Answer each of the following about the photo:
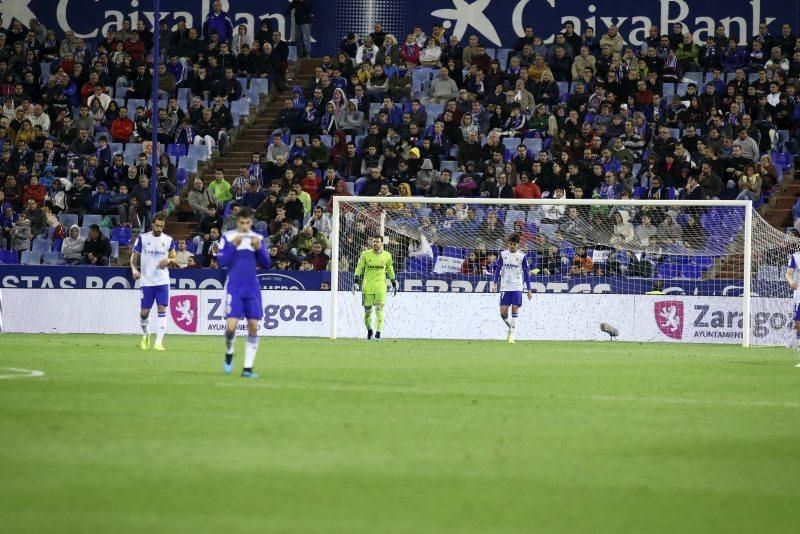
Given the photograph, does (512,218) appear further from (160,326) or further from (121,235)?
(160,326)

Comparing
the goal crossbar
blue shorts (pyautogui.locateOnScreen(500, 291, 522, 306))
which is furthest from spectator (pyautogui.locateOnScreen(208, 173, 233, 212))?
blue shorts (pyautogui.locateOnScreen(500, 291, 522, 306))

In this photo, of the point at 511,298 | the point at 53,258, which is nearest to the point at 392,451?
the point at 511,298

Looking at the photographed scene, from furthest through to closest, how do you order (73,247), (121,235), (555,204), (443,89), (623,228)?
(443,89), (121,235), (73,247), (623,228), (555,204)

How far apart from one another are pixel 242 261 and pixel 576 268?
14.7 metres

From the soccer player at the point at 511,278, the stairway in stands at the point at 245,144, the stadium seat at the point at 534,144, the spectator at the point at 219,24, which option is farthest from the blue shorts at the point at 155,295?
the spectator at the point at 219,24

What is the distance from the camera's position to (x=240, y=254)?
51.7 feet

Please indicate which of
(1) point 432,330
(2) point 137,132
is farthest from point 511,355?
(2) point 137,132

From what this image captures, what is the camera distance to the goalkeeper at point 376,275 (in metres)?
27.5

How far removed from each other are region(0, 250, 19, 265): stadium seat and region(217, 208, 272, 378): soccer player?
1748 centimetres

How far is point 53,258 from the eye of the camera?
104 feet

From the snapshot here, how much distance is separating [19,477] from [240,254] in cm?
787

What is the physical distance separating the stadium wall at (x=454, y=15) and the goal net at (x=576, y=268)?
34.8 feet

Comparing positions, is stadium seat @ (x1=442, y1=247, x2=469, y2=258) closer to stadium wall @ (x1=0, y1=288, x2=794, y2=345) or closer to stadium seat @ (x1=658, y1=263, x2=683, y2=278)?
stadium wall @ (x1=0, y1=288, x2=794, y2=345)

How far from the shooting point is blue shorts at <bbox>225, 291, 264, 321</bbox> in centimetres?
1565
